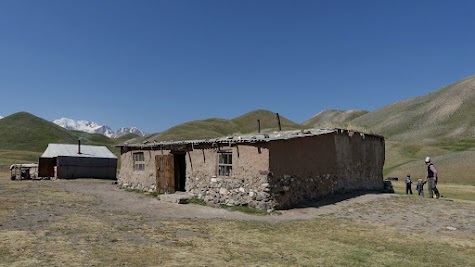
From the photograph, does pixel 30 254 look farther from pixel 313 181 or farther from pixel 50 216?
pixel 313 181

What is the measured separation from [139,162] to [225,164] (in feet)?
30.8

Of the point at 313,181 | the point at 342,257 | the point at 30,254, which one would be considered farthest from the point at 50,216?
the point at 313,181

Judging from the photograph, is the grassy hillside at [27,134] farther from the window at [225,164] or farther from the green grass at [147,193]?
the window at [225,164]

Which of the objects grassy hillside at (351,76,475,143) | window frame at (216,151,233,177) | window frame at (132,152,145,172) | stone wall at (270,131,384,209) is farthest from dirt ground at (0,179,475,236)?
grassy hillside at (351,76,475,143)

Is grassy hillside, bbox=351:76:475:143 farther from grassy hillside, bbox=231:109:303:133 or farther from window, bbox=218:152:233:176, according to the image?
window, bbox=218:152:233:176

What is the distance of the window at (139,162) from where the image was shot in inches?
974

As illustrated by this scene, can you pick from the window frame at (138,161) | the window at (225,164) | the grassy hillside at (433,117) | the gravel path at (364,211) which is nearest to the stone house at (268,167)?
the window at (225,164)

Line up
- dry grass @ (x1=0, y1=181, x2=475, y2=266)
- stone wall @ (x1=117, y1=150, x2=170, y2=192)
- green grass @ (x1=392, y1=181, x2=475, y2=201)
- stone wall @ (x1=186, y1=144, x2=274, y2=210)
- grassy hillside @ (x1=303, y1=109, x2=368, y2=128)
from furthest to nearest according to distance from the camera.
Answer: grassy hillside @ (x1=303, y1=109, x2=368, y2=128) < green grass @ (x1=392, y1=181, x2=475, y2=201) < stone wall @ (x1=117, y1=150, x2=170, y2=192) < stone wall @ (x1=186, y1=144, x2=274, y2=210) < dry grass @ (x1=0, y1=181, x2=475, y2=266)

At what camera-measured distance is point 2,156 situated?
61.8 m

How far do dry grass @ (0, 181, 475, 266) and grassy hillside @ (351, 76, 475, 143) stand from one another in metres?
78.7

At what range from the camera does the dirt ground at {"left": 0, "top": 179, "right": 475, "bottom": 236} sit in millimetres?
12664

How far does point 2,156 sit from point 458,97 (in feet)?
362

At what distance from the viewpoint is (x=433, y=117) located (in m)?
102

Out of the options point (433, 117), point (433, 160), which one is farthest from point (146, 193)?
point (433, 117)
